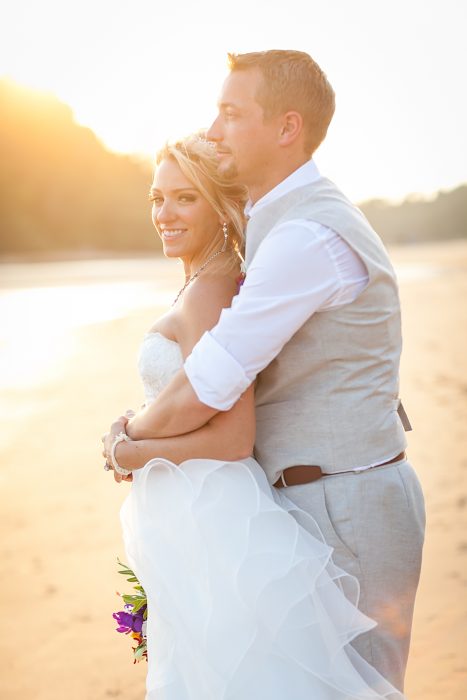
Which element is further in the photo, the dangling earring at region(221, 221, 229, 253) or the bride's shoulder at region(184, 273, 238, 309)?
the dangling earring at region(221, 221, 229, 253)

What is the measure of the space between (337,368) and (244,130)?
0.74m

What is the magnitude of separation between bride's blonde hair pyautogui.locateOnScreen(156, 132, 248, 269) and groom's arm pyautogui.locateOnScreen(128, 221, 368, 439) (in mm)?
550

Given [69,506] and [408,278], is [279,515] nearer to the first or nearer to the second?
[69,506]

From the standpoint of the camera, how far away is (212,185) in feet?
9.07

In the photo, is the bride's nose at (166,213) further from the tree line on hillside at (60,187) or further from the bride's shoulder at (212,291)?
the tree line on hillside at (60,187)

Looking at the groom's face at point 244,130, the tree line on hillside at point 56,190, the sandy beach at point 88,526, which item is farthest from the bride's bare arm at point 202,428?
the tree line on hillside at point 56,190

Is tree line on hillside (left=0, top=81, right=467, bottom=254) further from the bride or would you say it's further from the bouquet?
the bride

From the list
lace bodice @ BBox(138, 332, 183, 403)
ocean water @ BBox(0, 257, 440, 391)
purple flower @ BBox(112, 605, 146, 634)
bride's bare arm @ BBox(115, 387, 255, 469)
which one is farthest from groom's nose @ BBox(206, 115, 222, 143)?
ocean water @ BBox(0, 257, 440, 391)

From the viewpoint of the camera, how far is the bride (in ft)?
7.53

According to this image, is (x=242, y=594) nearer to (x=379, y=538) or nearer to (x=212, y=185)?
(x=379, y=538)

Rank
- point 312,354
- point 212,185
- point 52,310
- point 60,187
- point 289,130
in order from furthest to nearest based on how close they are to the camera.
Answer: point 60,187 < point 52,310 < point 212,185 < point 289,130 < point 312,354

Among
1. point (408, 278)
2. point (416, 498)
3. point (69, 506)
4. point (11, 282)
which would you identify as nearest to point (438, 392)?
point (69, 506)

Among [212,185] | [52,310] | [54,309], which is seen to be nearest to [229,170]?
[212,185]

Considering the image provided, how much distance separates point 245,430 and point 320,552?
416 millimetres
